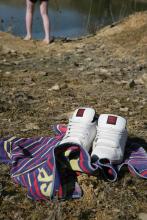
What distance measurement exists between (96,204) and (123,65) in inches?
157

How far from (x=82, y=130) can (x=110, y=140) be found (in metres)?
0.20

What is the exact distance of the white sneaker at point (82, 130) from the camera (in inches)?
141

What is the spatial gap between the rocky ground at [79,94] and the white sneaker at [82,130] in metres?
0.28

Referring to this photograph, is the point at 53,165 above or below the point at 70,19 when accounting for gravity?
above

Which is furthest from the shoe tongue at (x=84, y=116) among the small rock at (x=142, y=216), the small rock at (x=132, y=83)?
the small rock at (x=132, y=83)

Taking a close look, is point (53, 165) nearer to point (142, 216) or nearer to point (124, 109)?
point (142, 216)

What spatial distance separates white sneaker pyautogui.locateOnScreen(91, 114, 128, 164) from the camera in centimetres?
351

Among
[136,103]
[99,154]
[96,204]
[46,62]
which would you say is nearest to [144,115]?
[136,103]

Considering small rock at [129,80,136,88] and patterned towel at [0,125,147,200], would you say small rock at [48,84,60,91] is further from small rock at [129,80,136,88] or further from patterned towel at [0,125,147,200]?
patterned towel at [0,125,147,200]

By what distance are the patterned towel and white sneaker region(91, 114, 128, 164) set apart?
0.05 metres

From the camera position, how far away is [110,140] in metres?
3.60

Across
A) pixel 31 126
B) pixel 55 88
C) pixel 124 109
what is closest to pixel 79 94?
pixel 55 88

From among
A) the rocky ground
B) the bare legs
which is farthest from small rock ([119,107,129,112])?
the bare legs

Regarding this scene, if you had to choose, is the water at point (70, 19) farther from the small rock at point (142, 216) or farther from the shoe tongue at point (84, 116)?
the small rock at point (142, 216)
